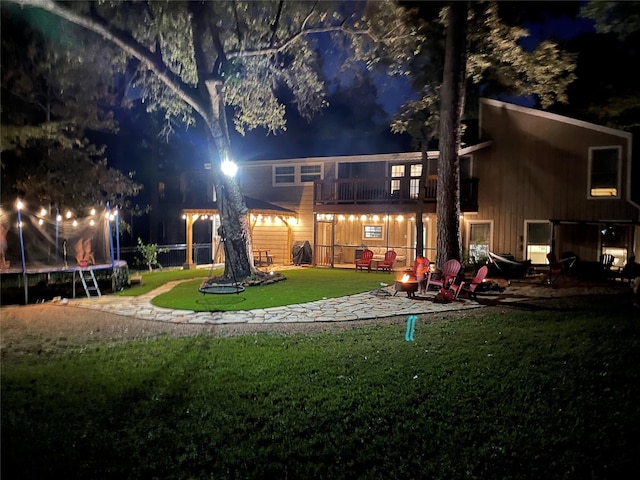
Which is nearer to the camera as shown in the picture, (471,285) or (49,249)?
(471,285)

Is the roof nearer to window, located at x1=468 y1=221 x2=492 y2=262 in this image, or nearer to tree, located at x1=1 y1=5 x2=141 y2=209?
tree, located at x1=1 y1=5 x2=141 y2=209

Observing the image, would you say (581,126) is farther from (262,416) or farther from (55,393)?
(55,393)

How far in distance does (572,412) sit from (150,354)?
5.57 meters

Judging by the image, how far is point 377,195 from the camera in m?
18.8

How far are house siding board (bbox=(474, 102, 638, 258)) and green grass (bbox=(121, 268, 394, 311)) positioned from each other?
552 centimetres

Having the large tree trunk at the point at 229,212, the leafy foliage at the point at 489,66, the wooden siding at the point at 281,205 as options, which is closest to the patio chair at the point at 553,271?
the leafy foliage at the point at 489,66

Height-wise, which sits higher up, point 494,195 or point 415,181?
point 415,181

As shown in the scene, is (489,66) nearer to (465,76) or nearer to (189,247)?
(465,76)

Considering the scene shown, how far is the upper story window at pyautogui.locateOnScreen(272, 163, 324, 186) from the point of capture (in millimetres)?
21344

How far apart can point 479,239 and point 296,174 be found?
9.48m

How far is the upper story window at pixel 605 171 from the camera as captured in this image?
15.3 meters

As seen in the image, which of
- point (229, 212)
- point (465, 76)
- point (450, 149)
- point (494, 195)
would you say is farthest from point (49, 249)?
point (494, 195)

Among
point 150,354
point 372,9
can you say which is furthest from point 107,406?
point 372,9

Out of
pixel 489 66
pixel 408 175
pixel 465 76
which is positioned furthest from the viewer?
pixel 408 175
